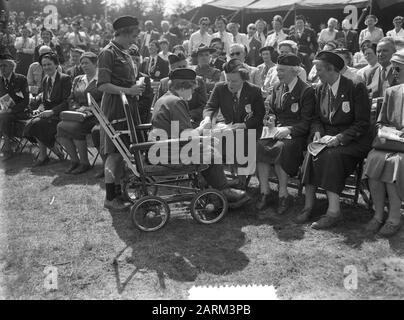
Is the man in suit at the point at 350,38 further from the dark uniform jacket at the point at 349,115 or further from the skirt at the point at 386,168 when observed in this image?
the skirt at the point at 386,168

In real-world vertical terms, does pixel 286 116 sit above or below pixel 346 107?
below

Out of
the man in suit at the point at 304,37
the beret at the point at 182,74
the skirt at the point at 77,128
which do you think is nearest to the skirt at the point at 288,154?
the beret at the point at 182,74

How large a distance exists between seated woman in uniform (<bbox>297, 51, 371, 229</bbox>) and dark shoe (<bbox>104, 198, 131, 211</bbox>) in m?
1.86

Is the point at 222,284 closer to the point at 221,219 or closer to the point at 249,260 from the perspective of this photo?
the point at 249,260

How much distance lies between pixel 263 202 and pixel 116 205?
1.60 metres

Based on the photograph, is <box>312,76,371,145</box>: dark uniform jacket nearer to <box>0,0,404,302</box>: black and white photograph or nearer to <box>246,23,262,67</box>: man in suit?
<box>0,0,404,302</box>: black and white photograph

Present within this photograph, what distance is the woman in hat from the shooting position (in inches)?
179

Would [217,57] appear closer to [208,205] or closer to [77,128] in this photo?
[77,128]

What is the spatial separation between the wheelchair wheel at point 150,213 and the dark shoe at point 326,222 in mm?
1418

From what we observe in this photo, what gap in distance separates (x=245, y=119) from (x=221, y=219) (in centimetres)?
124

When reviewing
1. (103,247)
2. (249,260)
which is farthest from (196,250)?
(103,247)

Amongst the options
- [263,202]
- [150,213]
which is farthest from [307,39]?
[150,213]

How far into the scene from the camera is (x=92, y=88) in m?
6.05

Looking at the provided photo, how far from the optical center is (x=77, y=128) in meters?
6.48
